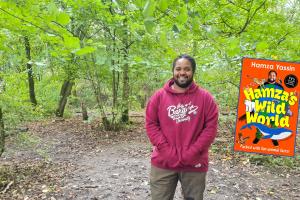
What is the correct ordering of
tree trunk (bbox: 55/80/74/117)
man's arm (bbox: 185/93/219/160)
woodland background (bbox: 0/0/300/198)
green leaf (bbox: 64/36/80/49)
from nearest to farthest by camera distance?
green leaf (bbox: 64/36/80/49) < woodland background (bbox: 0/0/300/198) < man's arm (bbox: 185/93/219/160) < tree trunk (bbox: 55/80/74/117)

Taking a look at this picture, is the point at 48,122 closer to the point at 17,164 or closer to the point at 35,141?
the point at 17,164

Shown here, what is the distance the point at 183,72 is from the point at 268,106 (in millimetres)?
2612

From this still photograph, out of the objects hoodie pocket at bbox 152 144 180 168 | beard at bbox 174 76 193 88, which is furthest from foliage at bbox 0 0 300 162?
hoodie pocket at bbox 152 144 180 168

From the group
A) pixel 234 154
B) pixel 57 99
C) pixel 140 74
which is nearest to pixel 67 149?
pixel 140 74

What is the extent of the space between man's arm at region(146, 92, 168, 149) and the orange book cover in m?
2.62

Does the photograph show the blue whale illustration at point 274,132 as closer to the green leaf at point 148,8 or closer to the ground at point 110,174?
the ground at point 110,174

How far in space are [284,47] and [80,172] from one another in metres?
5.49

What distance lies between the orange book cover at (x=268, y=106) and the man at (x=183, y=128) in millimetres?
2414

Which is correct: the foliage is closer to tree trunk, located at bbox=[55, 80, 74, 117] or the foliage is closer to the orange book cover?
the orange book cover

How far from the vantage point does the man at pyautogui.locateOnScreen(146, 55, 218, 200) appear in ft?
9.61

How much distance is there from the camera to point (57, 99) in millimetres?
17422

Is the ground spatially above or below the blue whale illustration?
below

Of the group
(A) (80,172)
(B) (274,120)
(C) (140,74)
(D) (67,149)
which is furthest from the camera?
(C) (140,74)

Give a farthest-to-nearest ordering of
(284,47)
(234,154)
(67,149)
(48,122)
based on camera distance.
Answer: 1. (48,122)
2. (67,149)
3. (234,154)
4. (284,47)
